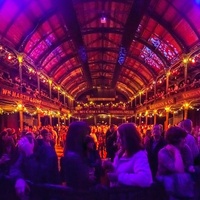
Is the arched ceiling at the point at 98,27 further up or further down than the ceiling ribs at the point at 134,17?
further up

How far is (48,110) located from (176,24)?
12818mm

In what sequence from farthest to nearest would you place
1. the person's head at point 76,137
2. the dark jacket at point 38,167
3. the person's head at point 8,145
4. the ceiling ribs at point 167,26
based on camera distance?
1. the ceiling ribs at point 167,26
2. the person's head at point 8,145
3. the dark jacket at point 38,167
4. the person's head at point 76,137

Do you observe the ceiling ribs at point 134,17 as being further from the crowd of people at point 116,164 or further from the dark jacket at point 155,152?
the crowd of people at point 116,164

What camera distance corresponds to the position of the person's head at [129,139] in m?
3.20

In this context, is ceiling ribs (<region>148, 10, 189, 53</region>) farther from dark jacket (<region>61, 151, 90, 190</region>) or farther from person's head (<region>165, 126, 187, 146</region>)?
dark jacket (<region>61, 151, 90, 190</region>)

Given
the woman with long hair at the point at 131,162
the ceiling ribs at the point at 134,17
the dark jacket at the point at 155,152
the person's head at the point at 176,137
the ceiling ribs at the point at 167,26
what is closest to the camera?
the woman with long hair at the point at 131,162

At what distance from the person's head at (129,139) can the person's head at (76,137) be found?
16.8 inches

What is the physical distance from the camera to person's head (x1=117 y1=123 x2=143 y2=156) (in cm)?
320

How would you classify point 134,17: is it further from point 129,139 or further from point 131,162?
point 131,162

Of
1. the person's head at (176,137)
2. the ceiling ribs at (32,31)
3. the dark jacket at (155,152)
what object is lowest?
the dark jacket at (155,152)

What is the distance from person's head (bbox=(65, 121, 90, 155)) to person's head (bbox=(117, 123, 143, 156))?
0.43 meters

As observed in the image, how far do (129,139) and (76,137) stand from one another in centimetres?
59

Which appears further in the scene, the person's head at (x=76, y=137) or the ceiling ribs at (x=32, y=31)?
the ceiling ribs at (x=32, y=31)

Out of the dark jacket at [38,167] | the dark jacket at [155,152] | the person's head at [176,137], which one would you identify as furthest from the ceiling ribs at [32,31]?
the person's head at [176,137]
